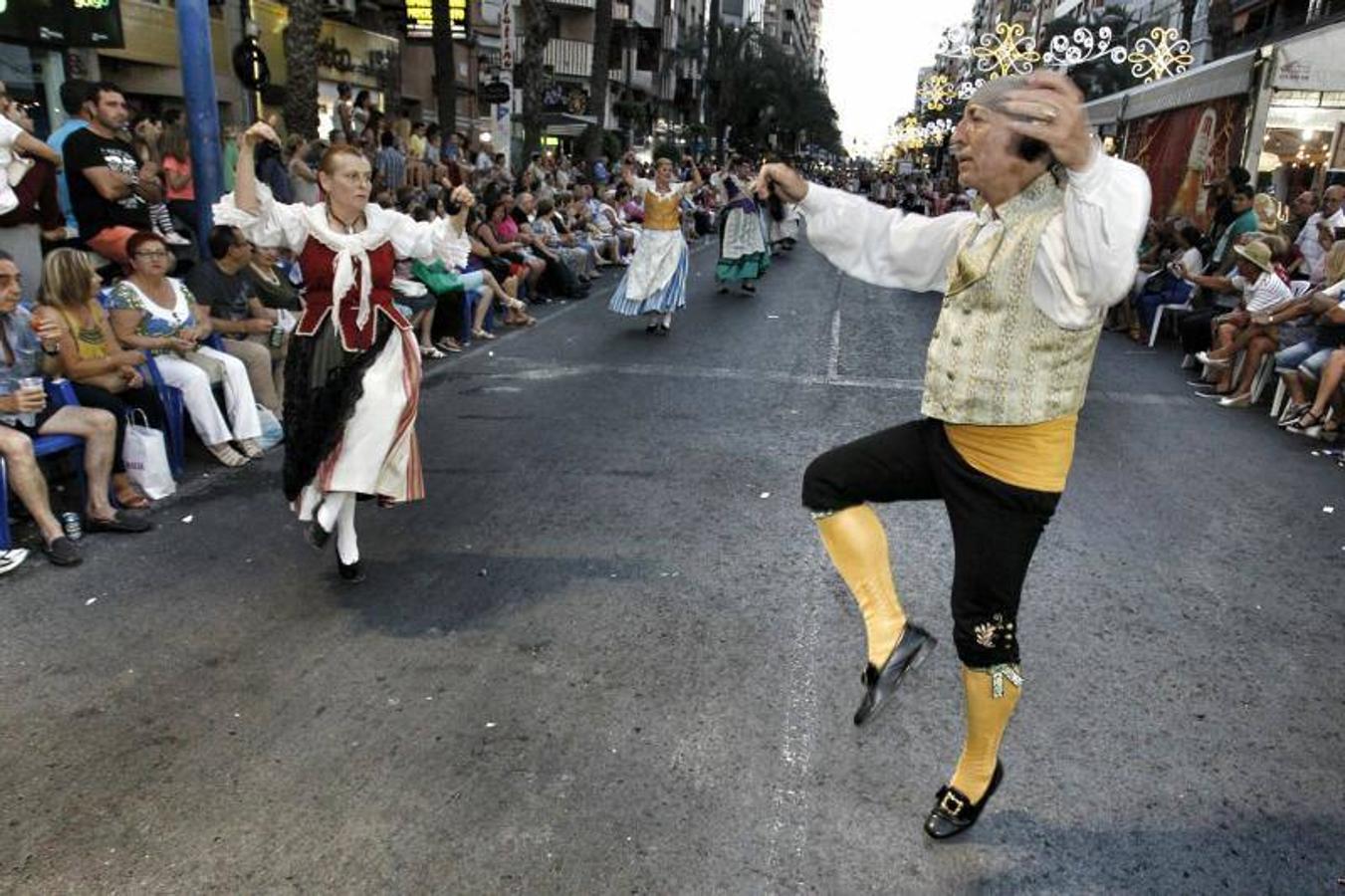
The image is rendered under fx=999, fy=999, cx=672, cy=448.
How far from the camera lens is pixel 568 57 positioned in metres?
45.2

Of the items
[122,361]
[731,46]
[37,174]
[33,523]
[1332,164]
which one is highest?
[731,46]

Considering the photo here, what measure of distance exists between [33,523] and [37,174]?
268 centimetres

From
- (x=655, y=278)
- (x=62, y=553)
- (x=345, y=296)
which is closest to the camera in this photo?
(x=345, y=296)

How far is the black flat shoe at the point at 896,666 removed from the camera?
3.11m

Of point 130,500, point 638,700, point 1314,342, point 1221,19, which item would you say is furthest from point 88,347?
point 1221,19

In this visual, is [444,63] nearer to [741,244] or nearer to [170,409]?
[741,244]

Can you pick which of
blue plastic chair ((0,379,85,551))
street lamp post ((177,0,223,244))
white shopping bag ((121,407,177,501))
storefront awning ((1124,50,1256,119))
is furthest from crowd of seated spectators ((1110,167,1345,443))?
street lamp post ((177,0,223,244))

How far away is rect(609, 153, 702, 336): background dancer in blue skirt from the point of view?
37.9ft

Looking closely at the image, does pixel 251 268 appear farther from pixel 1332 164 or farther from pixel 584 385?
pixel 1332 164

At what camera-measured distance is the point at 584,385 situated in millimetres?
8656

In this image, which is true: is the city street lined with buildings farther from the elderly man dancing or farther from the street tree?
the street tree

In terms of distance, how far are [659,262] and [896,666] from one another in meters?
9.01

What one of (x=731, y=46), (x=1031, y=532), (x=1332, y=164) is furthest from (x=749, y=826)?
(x=731, y=46)

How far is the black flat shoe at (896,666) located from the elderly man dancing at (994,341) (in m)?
0.31
